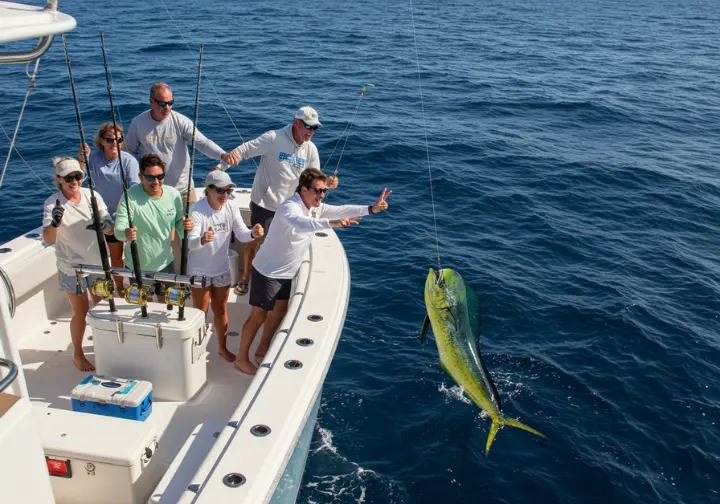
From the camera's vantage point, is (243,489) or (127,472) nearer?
(243,489)

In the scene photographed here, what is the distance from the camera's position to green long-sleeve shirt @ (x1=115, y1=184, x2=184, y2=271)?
166 inches

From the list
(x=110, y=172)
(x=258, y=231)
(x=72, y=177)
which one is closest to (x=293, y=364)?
(x=258, y=231)

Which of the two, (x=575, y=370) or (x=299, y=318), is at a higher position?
(x=299, y=318)

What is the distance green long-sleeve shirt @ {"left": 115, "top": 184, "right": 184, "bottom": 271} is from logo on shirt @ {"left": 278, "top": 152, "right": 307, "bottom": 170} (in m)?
1.00

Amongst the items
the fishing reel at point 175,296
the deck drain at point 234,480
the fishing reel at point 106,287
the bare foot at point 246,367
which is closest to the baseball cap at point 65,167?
the fishing reel at point 106,287

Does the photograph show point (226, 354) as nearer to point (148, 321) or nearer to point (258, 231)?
point (148, 321)

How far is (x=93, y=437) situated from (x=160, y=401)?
890 mm

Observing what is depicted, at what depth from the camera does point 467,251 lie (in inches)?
364

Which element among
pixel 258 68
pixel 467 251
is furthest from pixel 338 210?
pixel 258 68

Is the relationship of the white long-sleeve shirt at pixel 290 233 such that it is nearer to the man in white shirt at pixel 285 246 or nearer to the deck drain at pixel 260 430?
the man in white shirt at pixel 285 246

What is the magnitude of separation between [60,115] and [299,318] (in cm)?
1191

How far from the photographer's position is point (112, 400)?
12.5ft

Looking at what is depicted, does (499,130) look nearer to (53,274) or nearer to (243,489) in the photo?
(53,274)

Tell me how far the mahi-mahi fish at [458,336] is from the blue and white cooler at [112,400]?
1.77 metres
